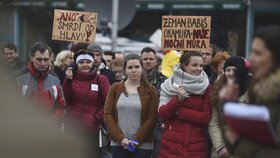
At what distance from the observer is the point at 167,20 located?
25.6 ft

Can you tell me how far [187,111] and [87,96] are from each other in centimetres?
137

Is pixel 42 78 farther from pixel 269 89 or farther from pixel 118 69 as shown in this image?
pixel 269 89

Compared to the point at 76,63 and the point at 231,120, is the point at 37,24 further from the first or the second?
the point at 231,120

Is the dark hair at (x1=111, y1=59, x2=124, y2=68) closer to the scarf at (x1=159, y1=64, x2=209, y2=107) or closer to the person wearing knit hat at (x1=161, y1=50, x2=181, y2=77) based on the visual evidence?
the person wearing knit hat at (x1=161, y1=50, x2=181, y2=77)

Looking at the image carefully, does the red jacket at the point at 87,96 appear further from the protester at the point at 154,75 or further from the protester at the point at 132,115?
the protester at the point at 154,75

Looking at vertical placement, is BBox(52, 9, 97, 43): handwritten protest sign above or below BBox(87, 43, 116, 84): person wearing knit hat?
above

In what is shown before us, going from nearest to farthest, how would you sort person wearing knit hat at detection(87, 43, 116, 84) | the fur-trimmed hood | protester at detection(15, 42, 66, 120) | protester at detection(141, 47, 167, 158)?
the fur-trimmed hood, protester at detection(15, 42, 66, 120), protester at detection(141, 47, 167, 158), person wearing knit hat at detection(87, 43, 116, 84)

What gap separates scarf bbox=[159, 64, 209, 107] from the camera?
611cm

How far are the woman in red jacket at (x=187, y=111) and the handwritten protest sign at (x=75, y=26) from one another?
2494 mm

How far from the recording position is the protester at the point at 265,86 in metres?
3.28

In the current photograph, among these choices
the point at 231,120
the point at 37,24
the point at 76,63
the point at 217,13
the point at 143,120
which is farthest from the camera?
the point at 37,24

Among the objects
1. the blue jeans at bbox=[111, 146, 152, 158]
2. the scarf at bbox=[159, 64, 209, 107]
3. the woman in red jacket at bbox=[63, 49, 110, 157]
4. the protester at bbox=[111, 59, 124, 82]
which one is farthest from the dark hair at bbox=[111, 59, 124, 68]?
the scarf at bbox=[159, 64, 209, 107]

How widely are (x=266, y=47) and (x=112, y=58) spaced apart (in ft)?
21.9

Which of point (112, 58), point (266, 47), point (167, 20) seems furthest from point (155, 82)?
point (266, 47)
